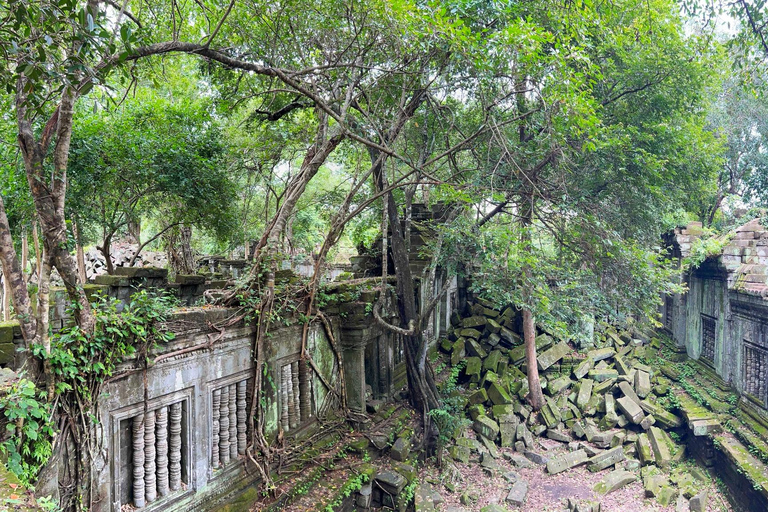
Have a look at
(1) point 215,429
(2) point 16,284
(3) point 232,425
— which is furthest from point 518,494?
(2) point 16,284

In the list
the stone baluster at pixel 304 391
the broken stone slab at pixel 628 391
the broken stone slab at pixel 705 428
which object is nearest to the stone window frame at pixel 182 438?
the stone baluster at pixel 304 391

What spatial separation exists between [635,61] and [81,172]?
10.2 metres

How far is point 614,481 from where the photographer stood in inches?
320

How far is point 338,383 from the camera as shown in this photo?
7.13 m

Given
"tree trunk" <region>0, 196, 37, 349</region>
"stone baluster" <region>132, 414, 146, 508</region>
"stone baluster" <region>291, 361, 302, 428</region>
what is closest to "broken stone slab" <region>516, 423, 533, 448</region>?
"stone baluster" <region>291, 361, 302, 428</region>

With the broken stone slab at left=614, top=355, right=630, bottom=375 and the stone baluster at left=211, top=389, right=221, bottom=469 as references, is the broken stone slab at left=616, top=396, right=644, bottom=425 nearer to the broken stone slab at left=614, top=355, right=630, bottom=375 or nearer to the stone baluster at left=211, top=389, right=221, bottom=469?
the broken stone slab at left=614, top=355, right=630, bottom=375

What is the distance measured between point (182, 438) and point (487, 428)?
6565 millimetres

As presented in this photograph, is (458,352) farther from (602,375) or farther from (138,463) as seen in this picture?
(138,463)

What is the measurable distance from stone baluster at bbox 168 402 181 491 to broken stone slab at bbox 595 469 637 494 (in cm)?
721

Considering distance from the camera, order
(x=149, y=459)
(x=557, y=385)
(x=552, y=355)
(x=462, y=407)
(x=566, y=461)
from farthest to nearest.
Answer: (x=552, y=355)
(x=557, y=385)
(x=462, y=407)
(x=566, y=461)
(x=149, y=459)

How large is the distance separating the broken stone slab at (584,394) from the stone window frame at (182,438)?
875 centimetres

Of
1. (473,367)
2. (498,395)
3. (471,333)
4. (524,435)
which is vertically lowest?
(524,435)

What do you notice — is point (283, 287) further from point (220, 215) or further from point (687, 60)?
point (687, 60)

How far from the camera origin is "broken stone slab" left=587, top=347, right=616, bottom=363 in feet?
37.7
